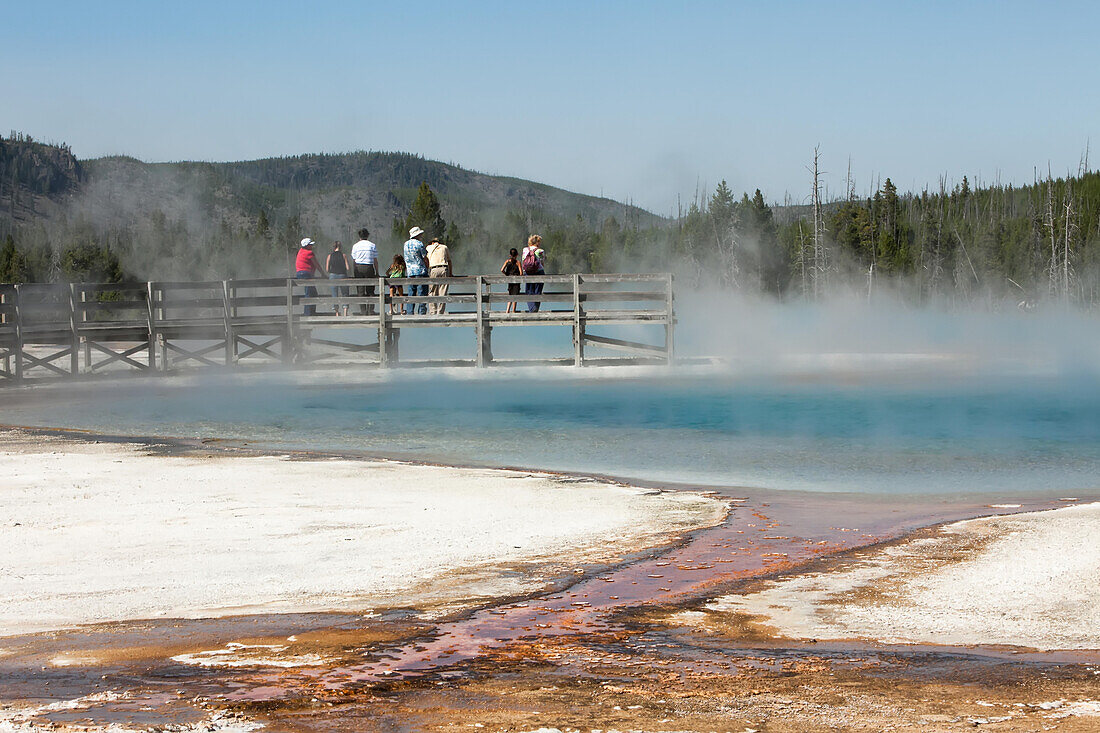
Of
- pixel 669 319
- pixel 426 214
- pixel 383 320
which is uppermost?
pixel 426 214

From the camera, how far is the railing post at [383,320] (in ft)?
72.2

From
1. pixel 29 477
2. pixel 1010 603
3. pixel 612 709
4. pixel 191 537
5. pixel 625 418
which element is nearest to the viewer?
pixel 612 709

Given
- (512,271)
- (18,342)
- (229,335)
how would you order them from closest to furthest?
(18,342) < (229,335) < (512,271)

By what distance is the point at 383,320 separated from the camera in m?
22.1

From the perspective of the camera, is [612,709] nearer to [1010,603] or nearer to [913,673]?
Answer: [913,673]

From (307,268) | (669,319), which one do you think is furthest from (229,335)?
(669,319)

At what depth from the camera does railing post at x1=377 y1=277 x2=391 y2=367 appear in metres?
22.0

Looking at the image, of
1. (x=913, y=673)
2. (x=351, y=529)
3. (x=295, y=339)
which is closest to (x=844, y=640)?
(x=913, y=673)

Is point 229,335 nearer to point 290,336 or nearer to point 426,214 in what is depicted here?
point 290,336

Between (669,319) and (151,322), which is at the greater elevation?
(151,322)

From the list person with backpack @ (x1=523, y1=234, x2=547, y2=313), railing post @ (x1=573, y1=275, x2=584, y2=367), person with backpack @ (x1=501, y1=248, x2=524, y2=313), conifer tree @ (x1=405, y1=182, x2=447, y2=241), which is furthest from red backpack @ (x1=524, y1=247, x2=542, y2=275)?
conifer tree @ (x1=405, y1=182, x2=447, y2=241)

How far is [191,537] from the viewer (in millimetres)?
7703

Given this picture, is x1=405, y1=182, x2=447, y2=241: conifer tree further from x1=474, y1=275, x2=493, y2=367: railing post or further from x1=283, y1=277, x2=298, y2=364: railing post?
x1=474, y1=275, x2=493, y2=367: railing post

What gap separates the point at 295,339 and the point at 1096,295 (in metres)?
75.2
